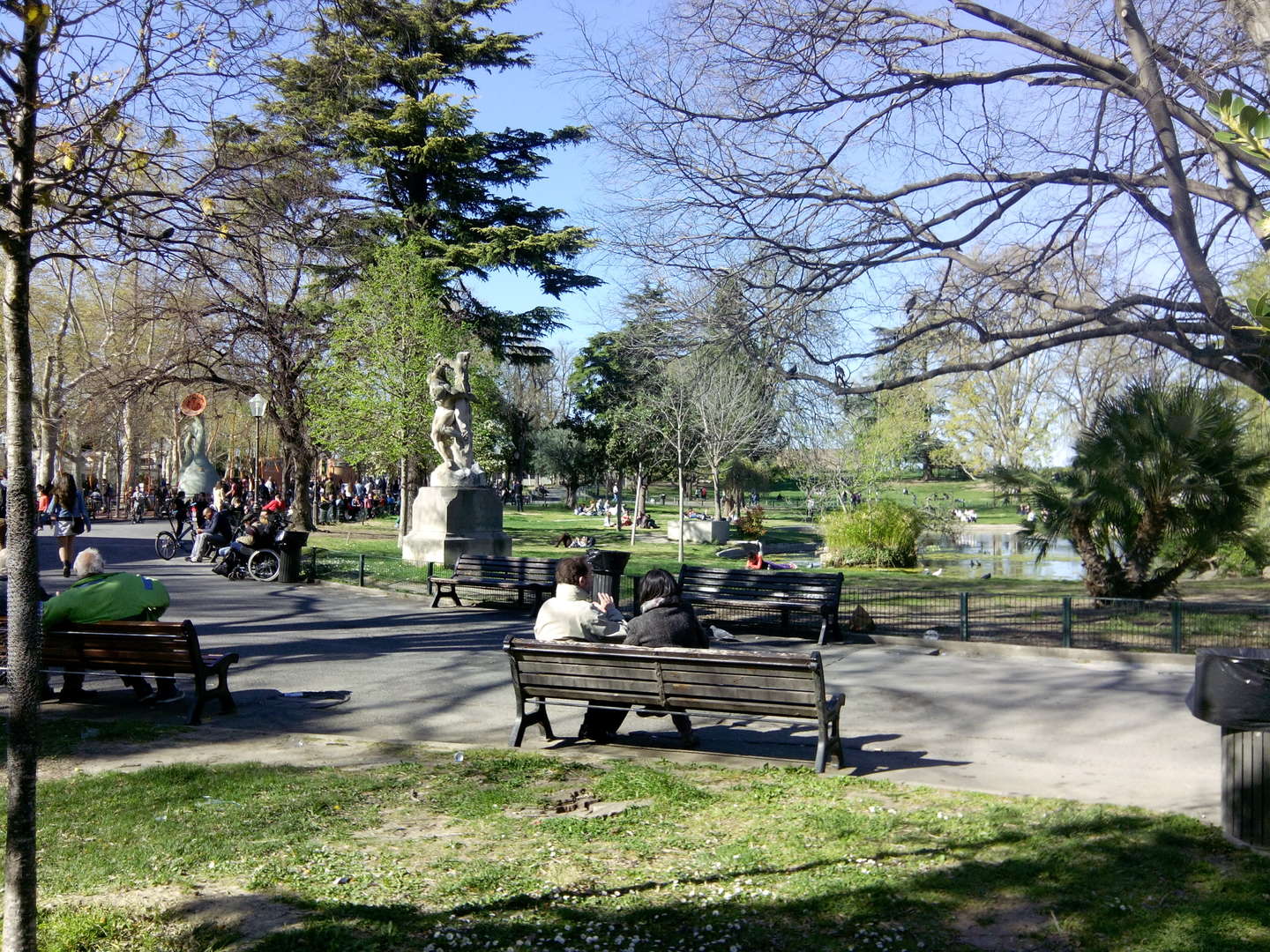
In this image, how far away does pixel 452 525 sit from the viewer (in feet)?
71.7

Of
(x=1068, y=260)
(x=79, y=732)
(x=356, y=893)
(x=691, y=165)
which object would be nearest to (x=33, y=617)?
(x=356, y=893)

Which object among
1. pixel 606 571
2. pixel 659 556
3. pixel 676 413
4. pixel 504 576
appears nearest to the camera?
pixel 606 571

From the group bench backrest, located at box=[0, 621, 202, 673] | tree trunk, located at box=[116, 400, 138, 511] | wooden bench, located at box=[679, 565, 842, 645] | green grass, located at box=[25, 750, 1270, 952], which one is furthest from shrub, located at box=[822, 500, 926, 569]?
tree trunk, located at box=[116, 400, 138, 511]

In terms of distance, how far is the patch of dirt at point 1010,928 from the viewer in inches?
164

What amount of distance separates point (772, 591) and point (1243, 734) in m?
8.72

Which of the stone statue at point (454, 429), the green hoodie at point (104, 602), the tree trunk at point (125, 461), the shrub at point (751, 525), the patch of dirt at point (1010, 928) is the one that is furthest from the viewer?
the tree trunk at point (125, 461)

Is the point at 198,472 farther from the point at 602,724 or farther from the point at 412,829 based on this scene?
the point at 412,829

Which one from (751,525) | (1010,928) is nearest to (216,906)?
(1010,928)

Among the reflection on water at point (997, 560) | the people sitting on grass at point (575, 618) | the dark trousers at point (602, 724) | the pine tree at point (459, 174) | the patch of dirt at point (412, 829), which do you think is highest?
the pine tree at point (459, 174)

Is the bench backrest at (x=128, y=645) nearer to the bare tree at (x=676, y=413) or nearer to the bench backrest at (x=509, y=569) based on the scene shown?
the bench backrest at (x=509, y=569)

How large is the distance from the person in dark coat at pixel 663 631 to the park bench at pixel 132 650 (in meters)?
3.11

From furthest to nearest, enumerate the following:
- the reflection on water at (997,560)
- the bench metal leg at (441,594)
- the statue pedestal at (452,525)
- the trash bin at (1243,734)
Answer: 1. the reflection on water at (997,560)
2. the statue pedestal at (452,525)
3. the bench metal leg at (441,594)
4. the trash bin at (1243,734)

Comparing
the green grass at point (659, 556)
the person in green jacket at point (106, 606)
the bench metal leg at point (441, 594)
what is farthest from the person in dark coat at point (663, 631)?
the green grass at point (659, 556)

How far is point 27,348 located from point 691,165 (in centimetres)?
903
